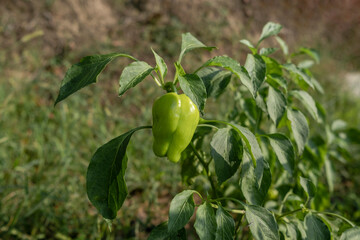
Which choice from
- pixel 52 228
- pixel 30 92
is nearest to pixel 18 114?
pixel 30 92

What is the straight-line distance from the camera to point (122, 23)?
3365 millimetres

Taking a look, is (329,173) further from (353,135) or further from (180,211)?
(180,211)

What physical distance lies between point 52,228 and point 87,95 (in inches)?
52.2

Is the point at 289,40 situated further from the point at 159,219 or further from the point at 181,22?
the point at 159,219

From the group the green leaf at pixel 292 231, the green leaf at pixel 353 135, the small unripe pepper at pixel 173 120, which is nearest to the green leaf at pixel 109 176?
the small unripe pepper at pixel 173 120

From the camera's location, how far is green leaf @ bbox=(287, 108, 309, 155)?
3.74 feet

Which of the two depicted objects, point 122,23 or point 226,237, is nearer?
point 226,237

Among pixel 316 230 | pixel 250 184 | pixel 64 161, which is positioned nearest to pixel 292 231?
pixel 316 230

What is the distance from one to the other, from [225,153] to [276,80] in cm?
33

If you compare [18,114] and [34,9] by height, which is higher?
[34,9]

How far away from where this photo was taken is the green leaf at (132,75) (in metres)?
0.83

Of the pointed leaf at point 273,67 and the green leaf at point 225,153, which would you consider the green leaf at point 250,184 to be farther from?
the pointed leaf at point 273,67

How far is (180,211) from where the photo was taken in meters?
0.92

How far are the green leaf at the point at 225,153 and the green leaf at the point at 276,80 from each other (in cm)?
26
